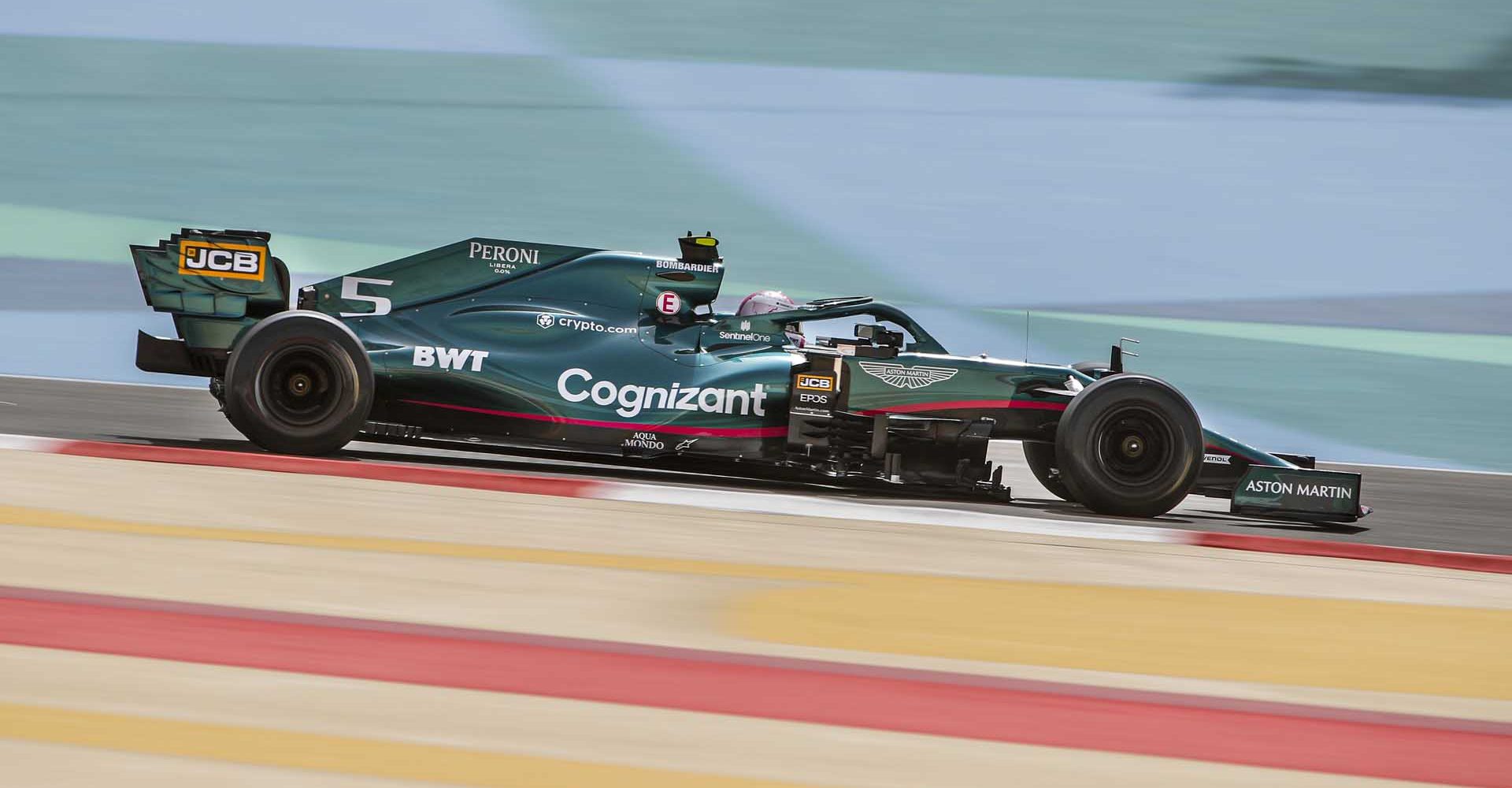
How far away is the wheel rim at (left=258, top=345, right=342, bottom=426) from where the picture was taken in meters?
6.91

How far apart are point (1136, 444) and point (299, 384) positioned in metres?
4.16

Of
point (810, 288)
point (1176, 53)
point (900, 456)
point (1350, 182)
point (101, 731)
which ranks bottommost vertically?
point (101, 731)

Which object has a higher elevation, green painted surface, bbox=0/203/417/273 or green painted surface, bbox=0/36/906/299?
green painted surface, bbox=0/36/906/299

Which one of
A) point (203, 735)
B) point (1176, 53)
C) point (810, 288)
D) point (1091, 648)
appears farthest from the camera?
point (1176, 53)

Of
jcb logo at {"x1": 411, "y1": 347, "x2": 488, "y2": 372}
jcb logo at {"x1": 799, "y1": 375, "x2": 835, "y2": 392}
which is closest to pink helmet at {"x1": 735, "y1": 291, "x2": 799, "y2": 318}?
jcb logo at {"x1": 799, "y1": 375, "x2": 835, "y2": 392}

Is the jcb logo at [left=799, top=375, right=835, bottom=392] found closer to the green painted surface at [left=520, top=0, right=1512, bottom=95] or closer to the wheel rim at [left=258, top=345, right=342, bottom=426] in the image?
the wheel rim at [left=258, top=345, right=342, bottom=426]

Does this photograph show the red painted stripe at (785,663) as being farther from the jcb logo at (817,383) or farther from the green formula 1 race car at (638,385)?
the jcb logo at (817,383)

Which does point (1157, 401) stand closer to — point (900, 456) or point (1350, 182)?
point (900, 456)

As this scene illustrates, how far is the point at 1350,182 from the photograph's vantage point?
1694cm

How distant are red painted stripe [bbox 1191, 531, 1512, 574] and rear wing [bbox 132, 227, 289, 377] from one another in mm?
4813

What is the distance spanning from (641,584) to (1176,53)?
1550 cm

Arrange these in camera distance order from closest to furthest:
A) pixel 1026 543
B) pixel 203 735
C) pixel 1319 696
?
pixel 203 735, pixel 1319 696, pixel 1026 543

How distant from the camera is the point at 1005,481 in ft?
29.8

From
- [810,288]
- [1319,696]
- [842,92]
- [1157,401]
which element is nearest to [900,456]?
[1157,401]
